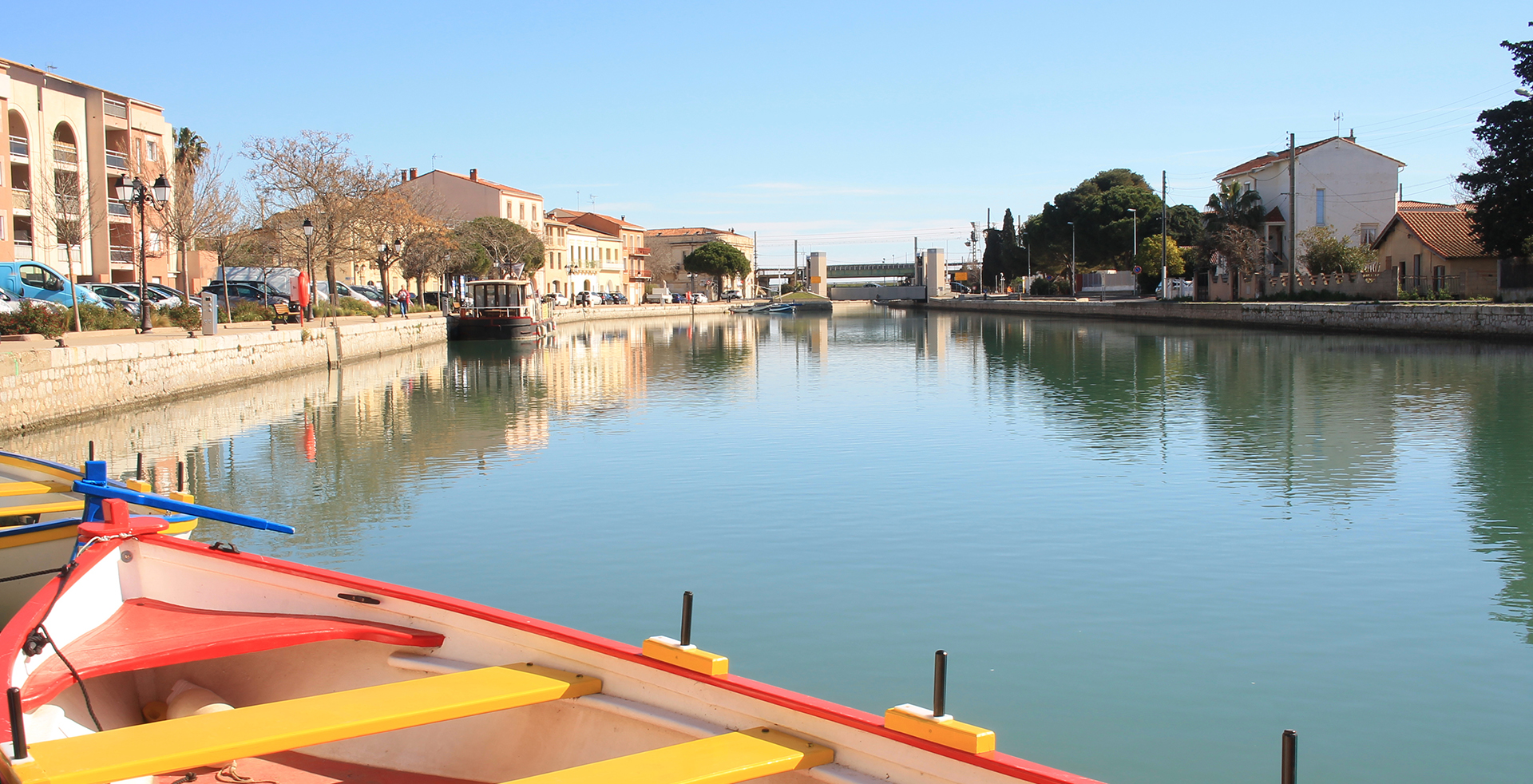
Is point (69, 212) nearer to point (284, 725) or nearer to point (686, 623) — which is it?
point (284, 725)

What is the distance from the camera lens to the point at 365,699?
3.93 metres

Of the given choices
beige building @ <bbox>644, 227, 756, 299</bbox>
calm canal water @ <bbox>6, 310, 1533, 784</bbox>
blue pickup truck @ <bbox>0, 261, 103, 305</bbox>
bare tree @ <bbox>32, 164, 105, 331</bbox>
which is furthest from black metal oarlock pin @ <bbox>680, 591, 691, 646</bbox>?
beige building @ <bbox>644, 227, 756, 299</bbox>

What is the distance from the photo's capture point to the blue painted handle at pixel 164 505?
5625 millimetres

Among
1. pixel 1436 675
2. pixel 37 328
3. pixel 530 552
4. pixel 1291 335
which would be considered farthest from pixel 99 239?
pixel 1436 675

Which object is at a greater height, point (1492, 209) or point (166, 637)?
point (1492, 209)

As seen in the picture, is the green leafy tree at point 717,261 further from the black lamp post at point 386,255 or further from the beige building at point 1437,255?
the beige building at point 1437,255

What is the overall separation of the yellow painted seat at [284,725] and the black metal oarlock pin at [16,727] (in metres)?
0.04

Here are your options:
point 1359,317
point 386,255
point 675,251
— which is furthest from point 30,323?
point 675,251

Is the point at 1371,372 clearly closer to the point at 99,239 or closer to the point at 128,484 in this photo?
the point at 128,484

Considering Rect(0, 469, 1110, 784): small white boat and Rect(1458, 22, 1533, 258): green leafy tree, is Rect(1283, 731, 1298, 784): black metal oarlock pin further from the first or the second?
Rect(1458, 22, 1533, 258): green leafy tree

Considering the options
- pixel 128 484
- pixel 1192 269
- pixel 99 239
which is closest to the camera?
pixel 128 484

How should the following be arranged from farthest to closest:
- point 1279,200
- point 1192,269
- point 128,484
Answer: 1. point 1192,269
2. point 1279,200
3. point 128,484

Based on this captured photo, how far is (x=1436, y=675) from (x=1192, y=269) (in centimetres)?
6263

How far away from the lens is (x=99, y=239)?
42312mm
